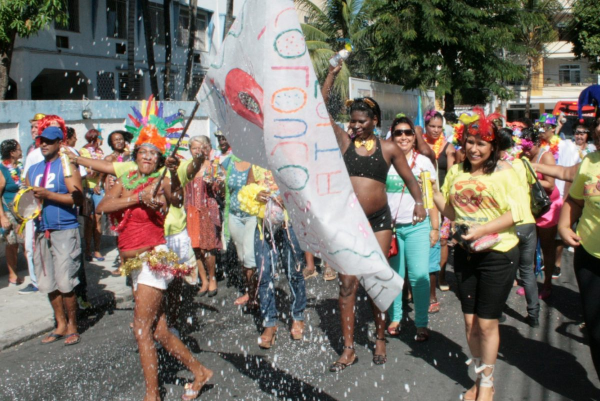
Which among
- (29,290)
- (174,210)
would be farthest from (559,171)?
(29,290)

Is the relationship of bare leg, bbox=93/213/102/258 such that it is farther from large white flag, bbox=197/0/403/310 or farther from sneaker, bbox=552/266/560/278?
large white flag, bbox=197/0/403/310

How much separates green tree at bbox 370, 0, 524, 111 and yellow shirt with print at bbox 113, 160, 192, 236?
17984 mm

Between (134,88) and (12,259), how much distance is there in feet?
60.9

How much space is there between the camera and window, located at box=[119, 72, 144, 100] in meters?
24.7

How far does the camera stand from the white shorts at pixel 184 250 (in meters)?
4.89

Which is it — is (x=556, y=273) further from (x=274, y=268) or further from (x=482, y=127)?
(x=482, y=127)

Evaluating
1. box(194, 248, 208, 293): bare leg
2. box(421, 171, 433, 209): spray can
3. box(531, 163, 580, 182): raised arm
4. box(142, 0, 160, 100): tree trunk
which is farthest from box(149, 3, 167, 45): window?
box(531, 163, 580, 182): raised arm

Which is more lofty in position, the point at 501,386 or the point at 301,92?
the point at 301,92

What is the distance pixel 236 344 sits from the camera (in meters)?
5.55

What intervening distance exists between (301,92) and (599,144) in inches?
90.9

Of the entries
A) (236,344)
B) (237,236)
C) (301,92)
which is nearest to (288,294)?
(237,236)

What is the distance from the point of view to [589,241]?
4012 millimetres

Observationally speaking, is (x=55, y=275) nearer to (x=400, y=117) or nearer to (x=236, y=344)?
(x=236, y=344)

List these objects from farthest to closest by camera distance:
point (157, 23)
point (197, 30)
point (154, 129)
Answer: point (197, 30)
point (157, 23)
point (154, 129)
